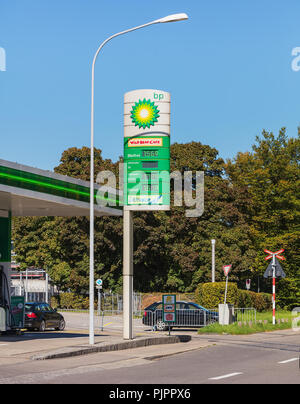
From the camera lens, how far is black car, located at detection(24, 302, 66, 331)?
3112cm

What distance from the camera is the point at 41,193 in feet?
72.2

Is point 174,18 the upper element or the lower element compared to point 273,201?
upper

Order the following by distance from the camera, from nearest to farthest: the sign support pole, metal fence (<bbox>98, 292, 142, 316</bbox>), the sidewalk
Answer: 1. the sidewalk
2. the sign support pole
3. metal fence (<bbox>98, 292, 142, 316</bbox>)

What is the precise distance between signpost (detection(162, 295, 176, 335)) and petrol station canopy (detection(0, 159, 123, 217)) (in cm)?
404

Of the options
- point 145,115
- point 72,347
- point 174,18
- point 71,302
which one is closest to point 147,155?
point 145,115

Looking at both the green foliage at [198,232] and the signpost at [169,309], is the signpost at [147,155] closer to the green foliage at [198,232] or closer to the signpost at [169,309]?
the signpost at [169,309]

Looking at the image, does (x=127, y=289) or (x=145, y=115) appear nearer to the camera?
(x=127, y=289)

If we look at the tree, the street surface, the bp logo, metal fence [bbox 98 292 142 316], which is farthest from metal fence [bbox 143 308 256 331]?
the tree

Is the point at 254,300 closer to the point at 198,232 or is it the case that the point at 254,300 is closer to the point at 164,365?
the point at 198,232

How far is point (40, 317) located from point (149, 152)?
465 inches

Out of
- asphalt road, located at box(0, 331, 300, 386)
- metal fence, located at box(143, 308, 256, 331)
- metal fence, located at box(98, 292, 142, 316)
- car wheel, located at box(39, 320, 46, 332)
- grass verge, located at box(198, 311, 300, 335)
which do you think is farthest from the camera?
metal fence, located at box(98, 292, 142, 316)

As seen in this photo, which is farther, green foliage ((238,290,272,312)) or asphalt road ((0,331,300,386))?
green foliage ((238,290,272,312))

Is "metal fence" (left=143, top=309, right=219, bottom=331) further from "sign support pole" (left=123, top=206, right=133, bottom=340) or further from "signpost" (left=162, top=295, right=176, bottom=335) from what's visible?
"sign support pole" (left=123, top=206, right=133, bottom=340)

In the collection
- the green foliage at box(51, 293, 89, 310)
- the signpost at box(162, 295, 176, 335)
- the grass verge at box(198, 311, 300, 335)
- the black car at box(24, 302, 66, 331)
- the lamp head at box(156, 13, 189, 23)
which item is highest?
the lamp head at box(156, 13, 189, 23)
